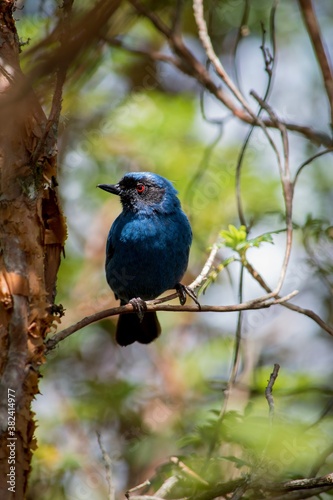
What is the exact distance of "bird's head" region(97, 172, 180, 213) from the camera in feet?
17.3

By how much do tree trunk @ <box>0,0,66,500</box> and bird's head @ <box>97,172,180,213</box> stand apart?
2.33 m

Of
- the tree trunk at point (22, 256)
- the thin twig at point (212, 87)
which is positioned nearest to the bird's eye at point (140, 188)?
the thin twig at point (212, 87)

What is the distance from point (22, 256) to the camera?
268 centimetres

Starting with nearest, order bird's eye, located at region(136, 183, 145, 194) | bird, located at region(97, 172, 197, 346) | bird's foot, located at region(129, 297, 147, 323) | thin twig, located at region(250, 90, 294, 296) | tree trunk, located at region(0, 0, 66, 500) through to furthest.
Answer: tree trunk, located at region(0, 0, 66, 500) < bird's foot, located at region(129, 297, 147, 323) < thin twig, located at region(250, 90, 294, 296) < bird, located at region(97, 172, 197, 346) < bird's eye, located at region(136, 183, 145, 194)

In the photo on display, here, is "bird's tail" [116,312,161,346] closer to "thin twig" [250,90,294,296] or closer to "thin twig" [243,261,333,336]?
"thin twig" [243,261,333,336]

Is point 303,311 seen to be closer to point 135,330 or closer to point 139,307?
point 139,307

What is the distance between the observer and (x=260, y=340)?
21.6ft

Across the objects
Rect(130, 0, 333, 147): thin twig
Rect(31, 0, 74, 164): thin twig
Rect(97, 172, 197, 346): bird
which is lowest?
Rect(31, 0, 74, 164): thin twig

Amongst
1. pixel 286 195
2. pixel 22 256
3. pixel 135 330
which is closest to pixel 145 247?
pixel 135 330

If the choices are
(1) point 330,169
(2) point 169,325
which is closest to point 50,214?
(2) point 169,325

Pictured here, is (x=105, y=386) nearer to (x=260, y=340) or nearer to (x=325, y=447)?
(x=260, y=340)

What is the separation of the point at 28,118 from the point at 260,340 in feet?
14.4

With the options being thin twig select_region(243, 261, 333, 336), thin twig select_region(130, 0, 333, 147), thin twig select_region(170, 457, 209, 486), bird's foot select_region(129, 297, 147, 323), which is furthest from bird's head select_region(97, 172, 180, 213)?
thin twig select_region(170, 457, 209, 486)

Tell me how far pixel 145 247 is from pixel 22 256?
93.1 inches
